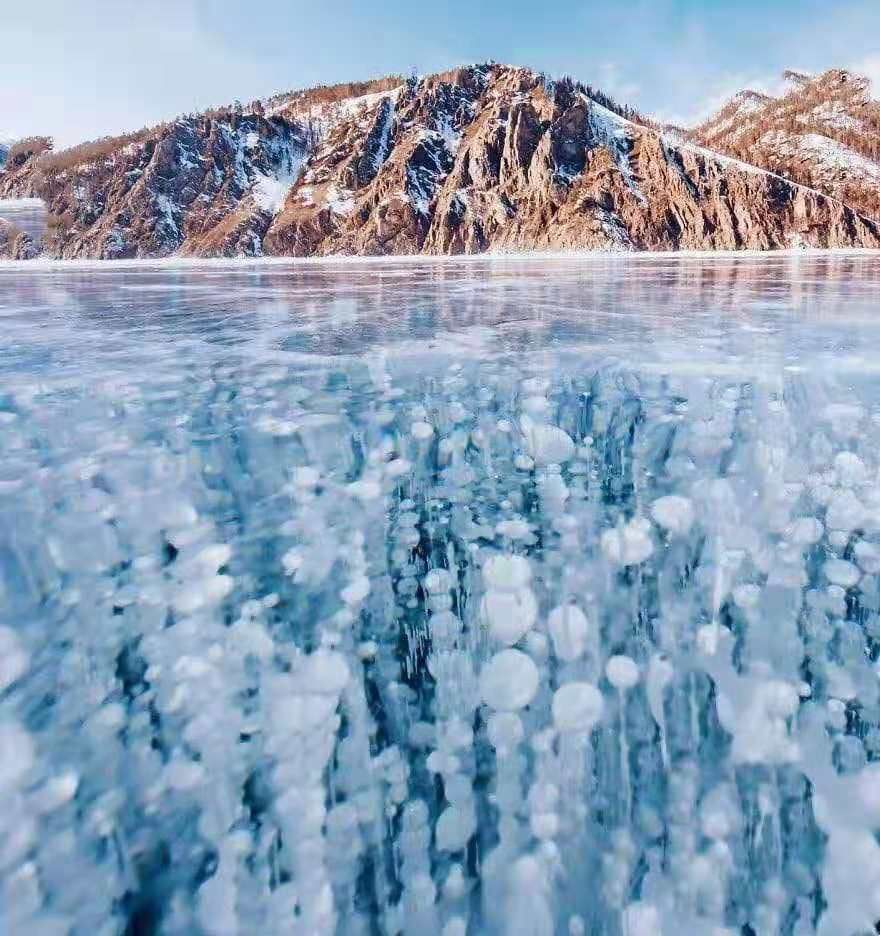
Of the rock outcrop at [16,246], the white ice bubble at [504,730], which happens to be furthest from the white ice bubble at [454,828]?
the rock outcrop at [16,246]

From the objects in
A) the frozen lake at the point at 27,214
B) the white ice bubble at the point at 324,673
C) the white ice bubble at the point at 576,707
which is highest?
the frozen lake at the point at 27,214

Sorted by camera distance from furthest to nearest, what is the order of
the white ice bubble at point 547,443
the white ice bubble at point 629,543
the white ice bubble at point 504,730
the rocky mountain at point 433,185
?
the rocky mountain at point 433,185
the white ice bubble at point 547,443
the white ice bubble at point 629,543
the white ice bubble at point 504,730

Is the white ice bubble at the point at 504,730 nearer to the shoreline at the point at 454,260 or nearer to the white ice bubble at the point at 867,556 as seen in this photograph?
the white ice bubble at the point at 867,556

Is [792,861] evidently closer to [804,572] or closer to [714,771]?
[714,771]

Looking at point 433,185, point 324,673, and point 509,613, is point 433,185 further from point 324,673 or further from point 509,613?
point 324,673

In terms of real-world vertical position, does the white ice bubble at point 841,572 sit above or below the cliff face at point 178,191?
below

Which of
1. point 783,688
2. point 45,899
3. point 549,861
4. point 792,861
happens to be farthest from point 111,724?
point 783,688

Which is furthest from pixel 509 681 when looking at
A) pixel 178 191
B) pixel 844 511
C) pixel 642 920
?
pixel 178 191

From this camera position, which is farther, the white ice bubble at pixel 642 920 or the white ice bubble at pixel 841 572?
the white ice bubble at pixel 841 572

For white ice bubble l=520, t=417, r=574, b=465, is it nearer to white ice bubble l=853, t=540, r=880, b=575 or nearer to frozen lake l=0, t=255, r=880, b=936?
frozen lake l=0, t=255, r=880, b=936
